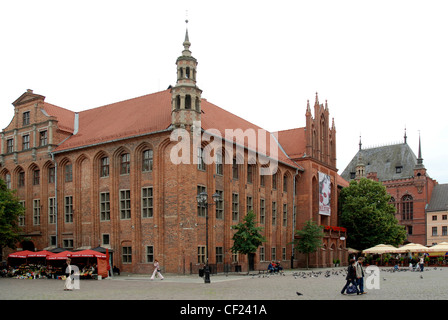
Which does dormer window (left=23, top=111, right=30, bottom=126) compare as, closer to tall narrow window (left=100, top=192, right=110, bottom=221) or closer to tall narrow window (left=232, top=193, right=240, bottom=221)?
tall narrow window (left=100, top=192, right=110, bottom=221)

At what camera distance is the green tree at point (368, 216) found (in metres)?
63.0

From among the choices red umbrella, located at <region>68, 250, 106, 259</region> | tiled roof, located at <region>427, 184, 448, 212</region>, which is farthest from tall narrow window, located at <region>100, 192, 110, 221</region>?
tiled roof, located at <region>427, 184, 448, 212</region>

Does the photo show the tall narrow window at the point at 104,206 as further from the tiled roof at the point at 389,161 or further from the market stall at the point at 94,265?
the tiled roof at the point at 389,161

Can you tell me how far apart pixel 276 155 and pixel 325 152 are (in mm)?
11507

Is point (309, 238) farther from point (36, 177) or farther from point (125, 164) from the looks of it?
point (36, 177)

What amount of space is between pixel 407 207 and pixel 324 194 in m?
41.8

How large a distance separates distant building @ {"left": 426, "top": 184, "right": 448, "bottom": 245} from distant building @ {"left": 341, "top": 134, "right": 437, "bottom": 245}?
0.88 metres

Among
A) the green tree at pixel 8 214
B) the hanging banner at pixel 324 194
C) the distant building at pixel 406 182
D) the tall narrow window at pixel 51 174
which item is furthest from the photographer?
the distant building at pixel 406 182

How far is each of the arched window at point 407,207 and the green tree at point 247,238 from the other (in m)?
61.9

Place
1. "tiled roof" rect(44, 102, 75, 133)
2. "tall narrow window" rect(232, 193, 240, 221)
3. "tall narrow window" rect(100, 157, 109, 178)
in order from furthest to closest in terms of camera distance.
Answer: "tiled roof" rect(44, 102, 75, 133) → "tall narrow window" rect(232, 193, 240, 221) → "tall narrow window" rect(100, 157, 109, 178)

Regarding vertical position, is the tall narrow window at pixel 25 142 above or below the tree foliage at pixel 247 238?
above

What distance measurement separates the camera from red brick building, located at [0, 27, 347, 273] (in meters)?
40.2

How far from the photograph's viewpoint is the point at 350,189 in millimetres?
66375

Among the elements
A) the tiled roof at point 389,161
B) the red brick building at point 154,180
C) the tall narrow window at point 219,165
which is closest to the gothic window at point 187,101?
the red brick building at point 154,180
